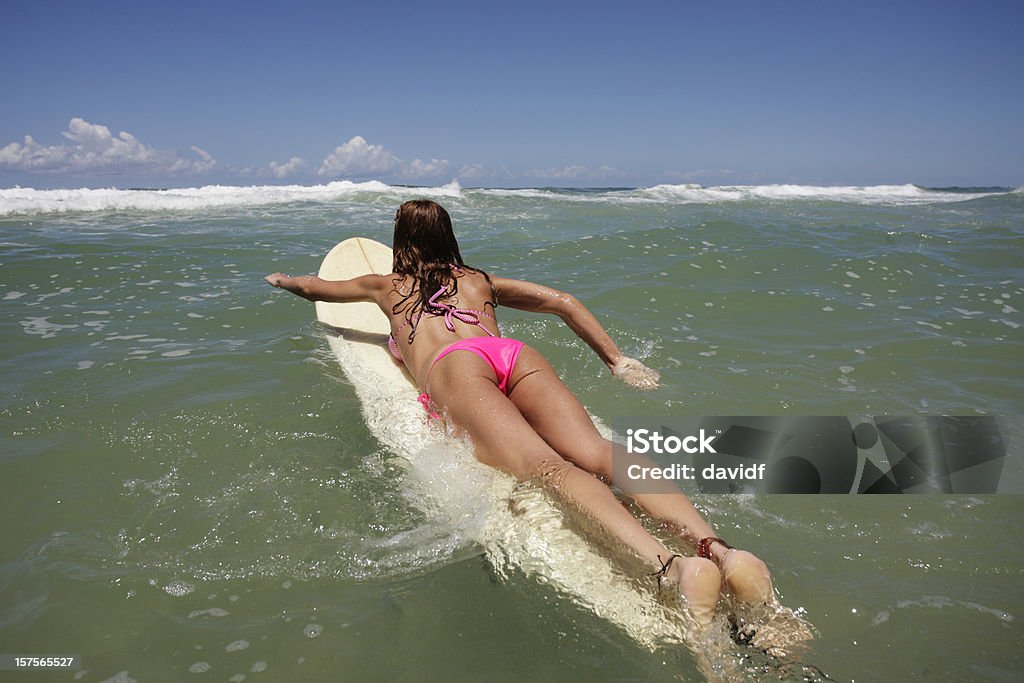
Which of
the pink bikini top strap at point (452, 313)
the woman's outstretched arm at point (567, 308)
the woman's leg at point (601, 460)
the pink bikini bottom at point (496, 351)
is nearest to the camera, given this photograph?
the woman's leg at point (601, 460)

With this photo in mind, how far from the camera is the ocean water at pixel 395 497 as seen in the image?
2143 mm

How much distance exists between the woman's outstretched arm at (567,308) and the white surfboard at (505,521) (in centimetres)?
44

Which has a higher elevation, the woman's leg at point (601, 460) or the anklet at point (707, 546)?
the woman's leg at point (601, 460)

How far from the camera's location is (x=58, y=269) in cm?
805

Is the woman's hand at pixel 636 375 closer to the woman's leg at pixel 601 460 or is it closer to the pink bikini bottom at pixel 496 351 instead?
the woman's leg at pixel 601 460

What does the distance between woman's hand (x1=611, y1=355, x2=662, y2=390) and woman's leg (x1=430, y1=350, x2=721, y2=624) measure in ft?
2.84

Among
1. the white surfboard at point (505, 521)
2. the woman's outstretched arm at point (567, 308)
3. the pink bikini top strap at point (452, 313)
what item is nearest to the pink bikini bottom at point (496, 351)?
the pink bikini top strap at point (452, 313)

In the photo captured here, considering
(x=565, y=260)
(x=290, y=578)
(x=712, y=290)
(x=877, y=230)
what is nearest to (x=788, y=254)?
(x=712, y=290)

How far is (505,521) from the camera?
248 centimetres

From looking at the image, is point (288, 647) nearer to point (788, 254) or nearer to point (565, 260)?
point (565, 260)

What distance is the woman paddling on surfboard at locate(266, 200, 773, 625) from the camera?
78.3 inches

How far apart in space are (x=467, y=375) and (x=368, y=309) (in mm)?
2748

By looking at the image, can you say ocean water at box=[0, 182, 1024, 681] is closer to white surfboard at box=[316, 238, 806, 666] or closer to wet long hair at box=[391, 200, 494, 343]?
white surfboard at box=[316, 238, 806, 666]

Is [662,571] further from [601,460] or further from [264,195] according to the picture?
[264,195]
